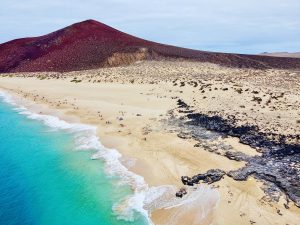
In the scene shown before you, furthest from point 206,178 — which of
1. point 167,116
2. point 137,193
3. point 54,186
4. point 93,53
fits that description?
point 93,53

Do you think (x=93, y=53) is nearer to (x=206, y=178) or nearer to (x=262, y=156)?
(x=262, y=156)

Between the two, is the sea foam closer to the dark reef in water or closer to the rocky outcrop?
the rocky outcrop

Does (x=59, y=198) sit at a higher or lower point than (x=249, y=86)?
lower

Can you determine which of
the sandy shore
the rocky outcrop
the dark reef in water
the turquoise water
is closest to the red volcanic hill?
the sandy shore

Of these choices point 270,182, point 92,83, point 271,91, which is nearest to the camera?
point 270,182

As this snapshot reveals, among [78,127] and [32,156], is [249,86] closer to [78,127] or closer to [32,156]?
[78,127]

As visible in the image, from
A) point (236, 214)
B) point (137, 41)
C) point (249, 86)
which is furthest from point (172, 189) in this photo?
point (137, 41)
